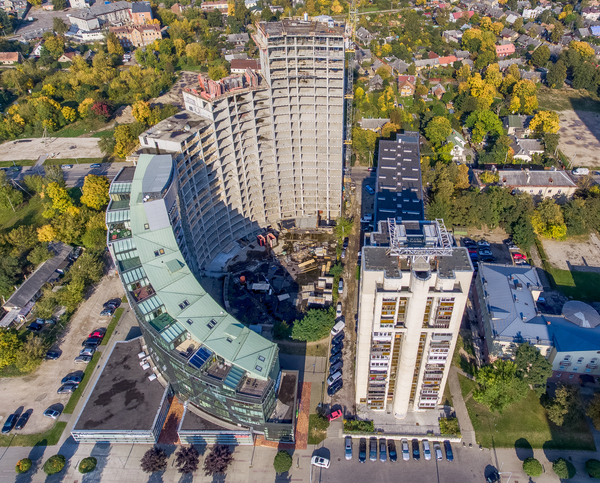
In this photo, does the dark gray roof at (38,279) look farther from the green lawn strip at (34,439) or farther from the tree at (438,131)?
the tree at (438,131)

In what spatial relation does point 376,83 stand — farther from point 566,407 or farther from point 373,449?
point 373,449

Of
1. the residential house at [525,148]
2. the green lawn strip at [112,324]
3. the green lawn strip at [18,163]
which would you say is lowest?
the green lawn strip at [112,324]

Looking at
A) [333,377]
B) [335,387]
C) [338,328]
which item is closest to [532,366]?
[335,387]

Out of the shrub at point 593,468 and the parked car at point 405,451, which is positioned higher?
the shrub at point 593,468

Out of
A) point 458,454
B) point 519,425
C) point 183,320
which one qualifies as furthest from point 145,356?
point 519,425

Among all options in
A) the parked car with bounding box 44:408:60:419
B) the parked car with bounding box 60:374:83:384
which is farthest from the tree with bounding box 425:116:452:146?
the parked car with bounding box 44:408:60:419

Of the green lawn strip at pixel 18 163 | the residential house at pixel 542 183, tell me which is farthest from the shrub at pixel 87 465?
the residential house at pixel 542 183
